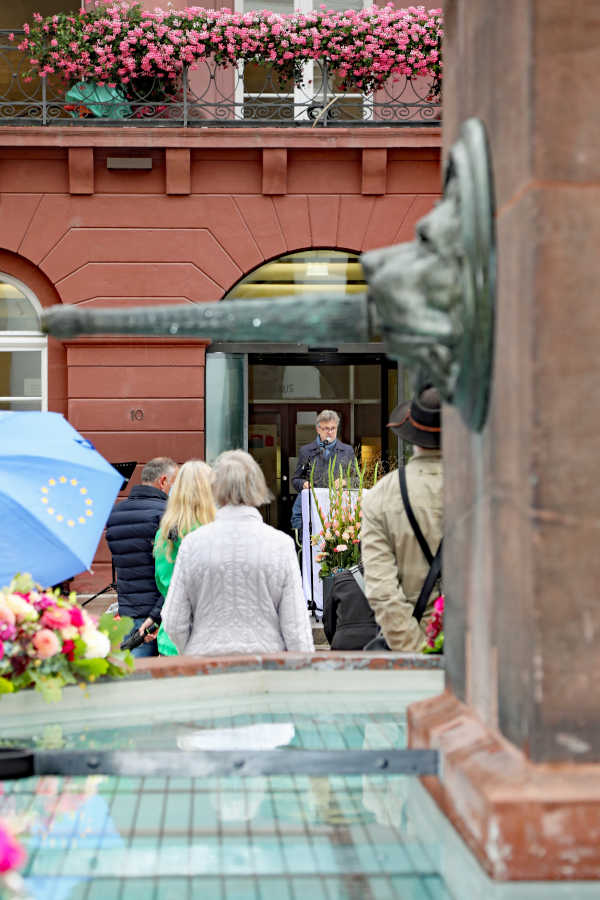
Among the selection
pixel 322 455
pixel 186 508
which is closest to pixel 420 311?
pixel 186 508

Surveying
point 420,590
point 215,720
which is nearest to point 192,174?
point 420,590

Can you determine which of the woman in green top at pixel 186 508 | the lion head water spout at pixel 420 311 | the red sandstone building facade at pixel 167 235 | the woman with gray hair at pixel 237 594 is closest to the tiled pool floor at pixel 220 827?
the lion head water spout at pixel 420 311

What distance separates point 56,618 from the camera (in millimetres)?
3037

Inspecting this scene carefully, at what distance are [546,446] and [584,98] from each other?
55 centimetres

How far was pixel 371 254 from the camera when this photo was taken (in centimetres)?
210

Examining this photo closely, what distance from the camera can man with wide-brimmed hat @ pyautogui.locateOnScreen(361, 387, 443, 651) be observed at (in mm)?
4344

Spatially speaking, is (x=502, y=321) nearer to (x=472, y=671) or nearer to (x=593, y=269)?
(x=593, y=269)

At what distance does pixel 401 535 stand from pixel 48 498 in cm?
175

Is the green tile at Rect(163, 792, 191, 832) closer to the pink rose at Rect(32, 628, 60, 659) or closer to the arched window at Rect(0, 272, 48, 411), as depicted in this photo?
the pink rose at Rect(32, 628, 60, 659)

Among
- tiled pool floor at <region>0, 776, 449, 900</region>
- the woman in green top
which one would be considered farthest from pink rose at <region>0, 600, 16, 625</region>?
the woman in green top

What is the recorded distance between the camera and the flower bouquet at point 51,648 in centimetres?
291

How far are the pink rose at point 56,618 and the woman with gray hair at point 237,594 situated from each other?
1.73 meters

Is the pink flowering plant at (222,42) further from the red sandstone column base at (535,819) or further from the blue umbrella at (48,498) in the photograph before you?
the red sandstone column base at (535,819)

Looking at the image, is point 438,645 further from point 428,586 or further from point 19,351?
point 19,351
